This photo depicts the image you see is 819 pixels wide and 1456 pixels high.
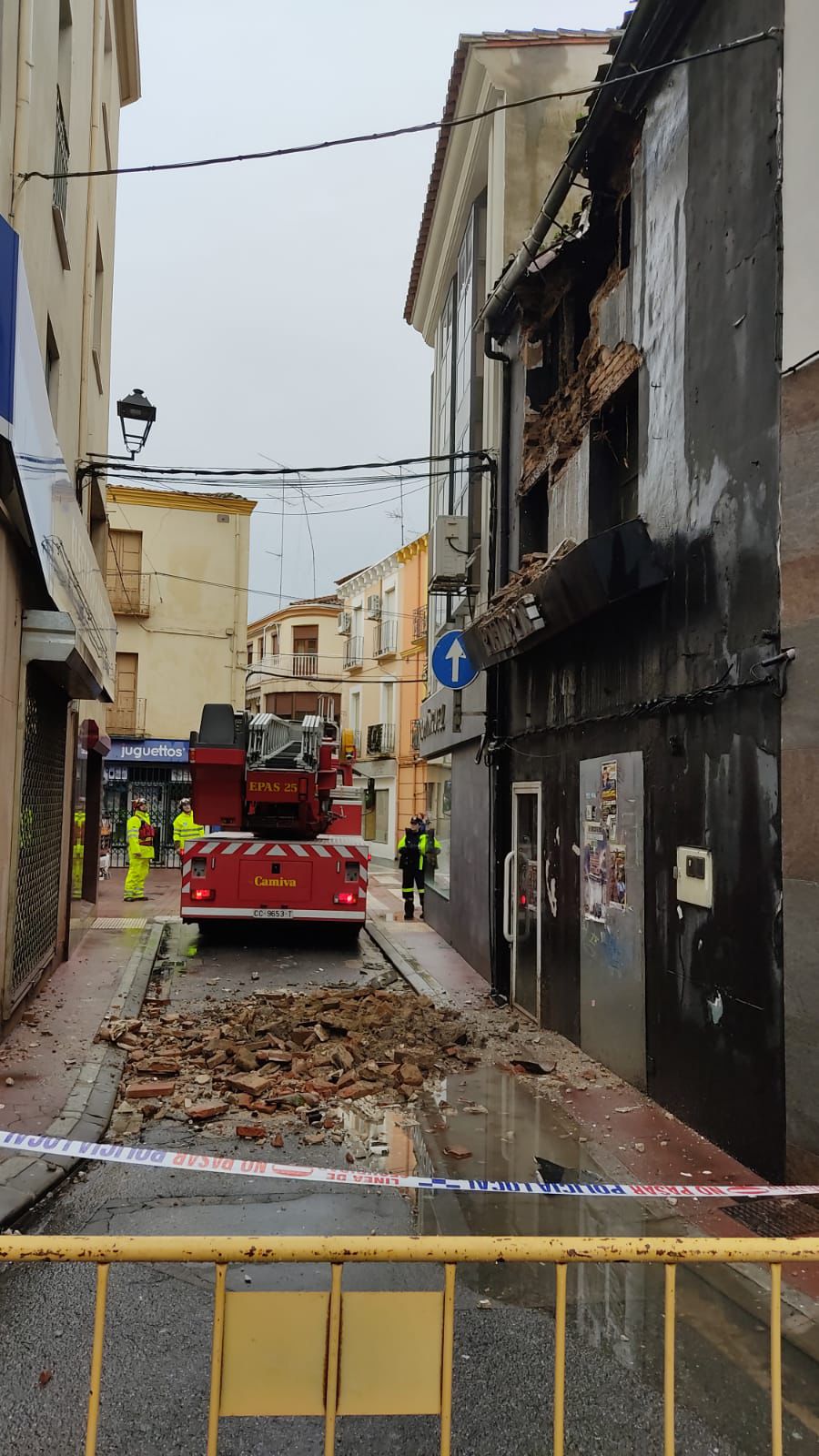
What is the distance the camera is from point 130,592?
1105 inches

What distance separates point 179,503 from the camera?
28.6 meters

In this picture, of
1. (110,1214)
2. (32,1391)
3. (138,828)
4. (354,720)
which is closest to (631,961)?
(110,1214)

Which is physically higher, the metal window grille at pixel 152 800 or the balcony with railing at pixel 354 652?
the balcony with railing at pixel 354 652

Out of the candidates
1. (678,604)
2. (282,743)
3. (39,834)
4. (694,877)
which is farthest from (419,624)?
(694,877)

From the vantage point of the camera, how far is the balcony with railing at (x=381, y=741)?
37.4 metres

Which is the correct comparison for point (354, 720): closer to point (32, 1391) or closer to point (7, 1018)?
point (7, 1018)

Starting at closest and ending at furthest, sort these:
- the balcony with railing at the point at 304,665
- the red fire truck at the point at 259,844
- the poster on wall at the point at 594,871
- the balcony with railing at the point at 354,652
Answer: the poster on wall at the point at 594,871 < the red fire truck at the point at 259,844 < the balcony with railing at the point at 354,652 < the balcony with railing at the point at 304,665

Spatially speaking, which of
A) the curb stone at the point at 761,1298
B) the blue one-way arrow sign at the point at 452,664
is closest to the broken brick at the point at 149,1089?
the curb stone at the point at 761,1298

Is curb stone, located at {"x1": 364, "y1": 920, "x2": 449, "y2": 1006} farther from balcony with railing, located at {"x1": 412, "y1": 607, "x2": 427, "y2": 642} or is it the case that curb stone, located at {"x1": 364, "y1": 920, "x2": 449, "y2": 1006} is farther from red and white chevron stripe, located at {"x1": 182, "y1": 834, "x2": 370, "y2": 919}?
balcony with railing, located at {"x1": 412, "y1": 607, "x2": 427, "y2": 642}

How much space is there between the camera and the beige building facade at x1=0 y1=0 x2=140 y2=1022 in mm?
7055

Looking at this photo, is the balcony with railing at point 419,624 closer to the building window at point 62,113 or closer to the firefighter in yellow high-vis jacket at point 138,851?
the firefighter in yellow high-vis jacket at point 138,851

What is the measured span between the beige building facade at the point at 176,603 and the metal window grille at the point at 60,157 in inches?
720

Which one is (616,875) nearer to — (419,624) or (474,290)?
(474,290)

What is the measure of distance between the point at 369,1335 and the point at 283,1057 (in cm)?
512
